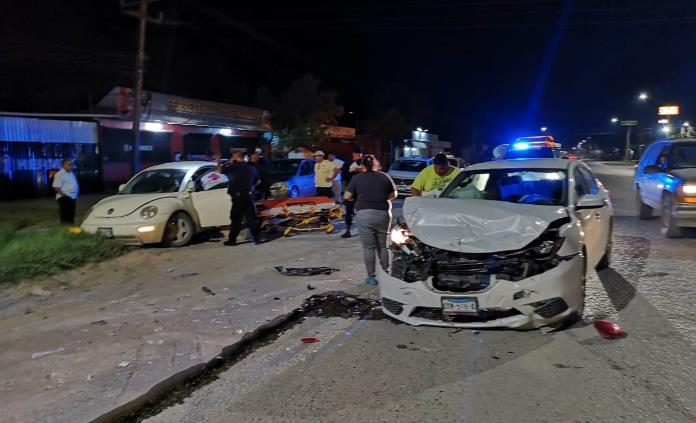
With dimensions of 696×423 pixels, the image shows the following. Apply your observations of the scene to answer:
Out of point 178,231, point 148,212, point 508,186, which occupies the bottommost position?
point 178,231

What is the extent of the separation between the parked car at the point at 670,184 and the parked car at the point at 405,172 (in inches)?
299

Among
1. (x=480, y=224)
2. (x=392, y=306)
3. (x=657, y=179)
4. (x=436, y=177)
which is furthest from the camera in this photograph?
(x=657, y=179)

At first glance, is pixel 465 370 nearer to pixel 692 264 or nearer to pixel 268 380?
pixel 268 380

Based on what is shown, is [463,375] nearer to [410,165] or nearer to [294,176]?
[294,176]

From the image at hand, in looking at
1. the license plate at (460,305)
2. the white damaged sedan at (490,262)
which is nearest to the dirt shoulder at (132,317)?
the white damaged sedan at (490,262)

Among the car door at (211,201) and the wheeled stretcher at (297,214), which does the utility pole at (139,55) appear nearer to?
the car door at (211,201)

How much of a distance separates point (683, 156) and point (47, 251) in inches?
442

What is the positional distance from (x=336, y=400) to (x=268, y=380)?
0.69m

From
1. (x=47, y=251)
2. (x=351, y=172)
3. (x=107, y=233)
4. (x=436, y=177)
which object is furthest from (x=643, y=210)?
(x=47, y=251)

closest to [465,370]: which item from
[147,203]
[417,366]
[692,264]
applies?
[417,366]

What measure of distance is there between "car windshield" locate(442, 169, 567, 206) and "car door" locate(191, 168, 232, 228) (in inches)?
217

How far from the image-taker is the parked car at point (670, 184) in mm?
10102

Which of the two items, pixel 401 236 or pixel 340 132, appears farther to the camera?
pixel 340 132

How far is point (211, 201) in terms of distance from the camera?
11.2 m
